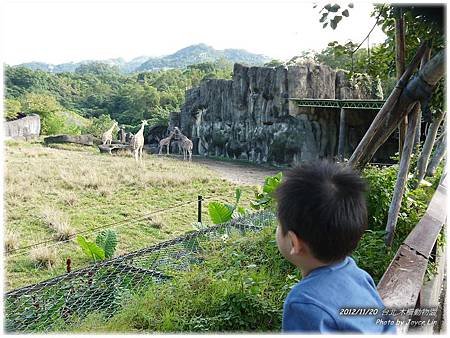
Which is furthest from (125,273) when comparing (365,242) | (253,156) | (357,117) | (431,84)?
(253,156)

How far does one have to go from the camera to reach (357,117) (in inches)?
559

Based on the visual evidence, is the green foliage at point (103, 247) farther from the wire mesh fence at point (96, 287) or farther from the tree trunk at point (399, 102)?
the tree trunk at point (399, 102)

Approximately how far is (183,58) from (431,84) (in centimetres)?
6859

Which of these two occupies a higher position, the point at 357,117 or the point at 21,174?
the point at 357,117

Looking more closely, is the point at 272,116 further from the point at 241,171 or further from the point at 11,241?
the point at 11,241

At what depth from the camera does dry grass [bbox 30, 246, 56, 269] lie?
5.67m

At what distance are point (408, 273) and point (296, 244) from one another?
0.49 meters

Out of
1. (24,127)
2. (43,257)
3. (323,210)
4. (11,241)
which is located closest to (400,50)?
(323,210)

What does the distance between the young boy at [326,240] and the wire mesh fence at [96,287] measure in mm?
2003

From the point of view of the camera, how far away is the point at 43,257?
5.73 meters

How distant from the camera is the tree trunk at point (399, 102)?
2.45m

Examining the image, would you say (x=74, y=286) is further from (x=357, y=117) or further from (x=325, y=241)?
(x=357, y=117)

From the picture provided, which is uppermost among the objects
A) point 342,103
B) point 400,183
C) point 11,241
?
point 342,103

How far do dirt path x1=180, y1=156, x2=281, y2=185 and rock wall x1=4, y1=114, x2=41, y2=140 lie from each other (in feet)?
26.1
